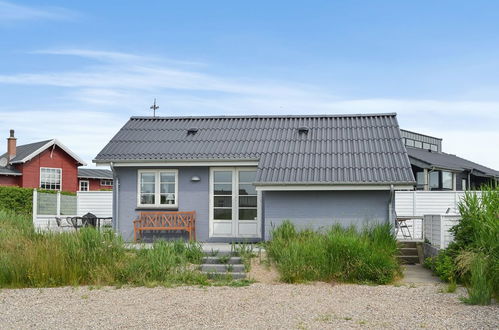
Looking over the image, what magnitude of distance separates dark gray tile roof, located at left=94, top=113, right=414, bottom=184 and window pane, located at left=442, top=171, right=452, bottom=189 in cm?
1209

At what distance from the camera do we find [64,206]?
70.7 ft

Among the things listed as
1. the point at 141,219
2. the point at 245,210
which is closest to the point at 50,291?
the point at 141,219

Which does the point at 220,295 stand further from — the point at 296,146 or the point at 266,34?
the point at 296,146

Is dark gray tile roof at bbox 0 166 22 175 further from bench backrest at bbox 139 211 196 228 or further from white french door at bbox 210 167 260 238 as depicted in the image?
white french door at bbox 210 167 260 238

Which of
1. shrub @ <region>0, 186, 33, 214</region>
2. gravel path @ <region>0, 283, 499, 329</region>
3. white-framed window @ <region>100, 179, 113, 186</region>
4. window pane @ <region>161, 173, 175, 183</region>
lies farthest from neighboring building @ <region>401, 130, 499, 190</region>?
white-framed window @ <region>100, 179, 113, 186</region>

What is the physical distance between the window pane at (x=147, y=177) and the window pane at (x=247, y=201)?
8.83 feet

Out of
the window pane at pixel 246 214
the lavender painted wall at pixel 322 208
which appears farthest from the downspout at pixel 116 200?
the lavender painted wall at pixel 322 208

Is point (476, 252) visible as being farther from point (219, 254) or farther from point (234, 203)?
point (234, 203)

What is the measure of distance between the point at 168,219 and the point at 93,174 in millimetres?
29076

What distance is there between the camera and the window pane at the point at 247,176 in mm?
17359

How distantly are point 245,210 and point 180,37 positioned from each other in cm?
562

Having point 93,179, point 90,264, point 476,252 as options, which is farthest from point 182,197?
point 93,179

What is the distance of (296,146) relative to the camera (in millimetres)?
17703

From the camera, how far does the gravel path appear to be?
855 centimetres
